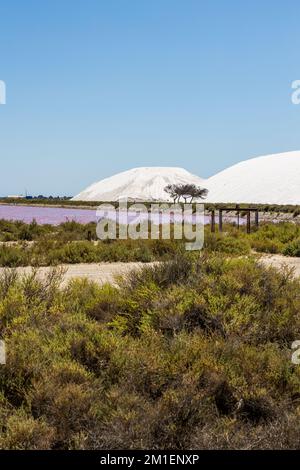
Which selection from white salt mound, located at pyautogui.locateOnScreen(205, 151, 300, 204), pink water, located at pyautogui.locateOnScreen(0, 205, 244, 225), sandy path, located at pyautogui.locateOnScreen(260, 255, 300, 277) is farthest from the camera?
white salt mound, located at pyautogui.locateOnScreen(205, 151, 300, 204)

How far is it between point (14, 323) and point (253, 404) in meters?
2.81

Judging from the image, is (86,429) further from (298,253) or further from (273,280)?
(298,253)

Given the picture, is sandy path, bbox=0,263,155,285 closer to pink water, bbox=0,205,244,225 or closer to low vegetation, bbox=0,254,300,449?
low vegetation, bbox=0,254,300,449

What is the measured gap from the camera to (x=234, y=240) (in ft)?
69.4

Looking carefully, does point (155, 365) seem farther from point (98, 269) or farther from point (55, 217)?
point (55, 217)

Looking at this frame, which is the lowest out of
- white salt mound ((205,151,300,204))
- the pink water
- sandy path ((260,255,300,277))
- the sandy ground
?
sandy path ((260,255,300,277))

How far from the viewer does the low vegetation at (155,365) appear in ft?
14.3

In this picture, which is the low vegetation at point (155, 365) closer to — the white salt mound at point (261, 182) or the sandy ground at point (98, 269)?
the sandy ground at point (98, 269)

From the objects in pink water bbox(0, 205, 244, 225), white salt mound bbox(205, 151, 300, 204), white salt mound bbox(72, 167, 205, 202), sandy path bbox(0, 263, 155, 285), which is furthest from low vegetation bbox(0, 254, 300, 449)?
white salt mound bbox(72, 167, 205, 202)

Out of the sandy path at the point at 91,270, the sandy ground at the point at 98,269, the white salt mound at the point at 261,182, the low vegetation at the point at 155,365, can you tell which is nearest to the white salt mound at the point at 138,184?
the white salt mound at the point at 261,182

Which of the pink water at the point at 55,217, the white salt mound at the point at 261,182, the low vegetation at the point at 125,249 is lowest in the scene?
the low vegetation at the point at 125,249

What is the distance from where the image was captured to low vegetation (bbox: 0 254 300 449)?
172 inches

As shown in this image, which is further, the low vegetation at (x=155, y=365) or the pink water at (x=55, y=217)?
the pink water at (x=55, y=217)
